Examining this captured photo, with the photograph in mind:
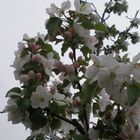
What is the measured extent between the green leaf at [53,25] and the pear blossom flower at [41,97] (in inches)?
13.8

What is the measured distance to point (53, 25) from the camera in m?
2.40

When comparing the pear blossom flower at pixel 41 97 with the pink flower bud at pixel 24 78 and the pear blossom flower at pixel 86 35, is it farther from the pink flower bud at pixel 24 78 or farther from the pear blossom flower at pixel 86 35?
the pear blossom flower at pixel 86 35

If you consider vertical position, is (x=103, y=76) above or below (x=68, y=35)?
below

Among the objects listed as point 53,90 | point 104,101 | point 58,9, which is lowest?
point 104,101

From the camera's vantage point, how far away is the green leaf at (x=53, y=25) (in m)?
2.40

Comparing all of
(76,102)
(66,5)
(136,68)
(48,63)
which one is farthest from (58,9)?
(136,68)

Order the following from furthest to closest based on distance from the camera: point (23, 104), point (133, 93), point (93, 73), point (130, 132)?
point (23, 104), point (130, 132), point (93, 73), point (133, 93)

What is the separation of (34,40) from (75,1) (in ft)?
1.19

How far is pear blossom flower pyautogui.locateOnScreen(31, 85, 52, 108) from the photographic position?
87.1 inches

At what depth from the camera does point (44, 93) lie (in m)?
2.27

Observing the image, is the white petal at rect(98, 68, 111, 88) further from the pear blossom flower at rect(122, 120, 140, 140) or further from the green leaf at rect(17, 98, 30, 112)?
the green leaf at rect(17, 98, 30, 112)

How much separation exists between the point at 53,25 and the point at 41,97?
1.49 ft

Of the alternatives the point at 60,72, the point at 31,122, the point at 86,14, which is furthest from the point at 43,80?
the point at 86,14

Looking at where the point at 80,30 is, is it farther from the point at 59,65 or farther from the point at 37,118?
the point at 37,118
